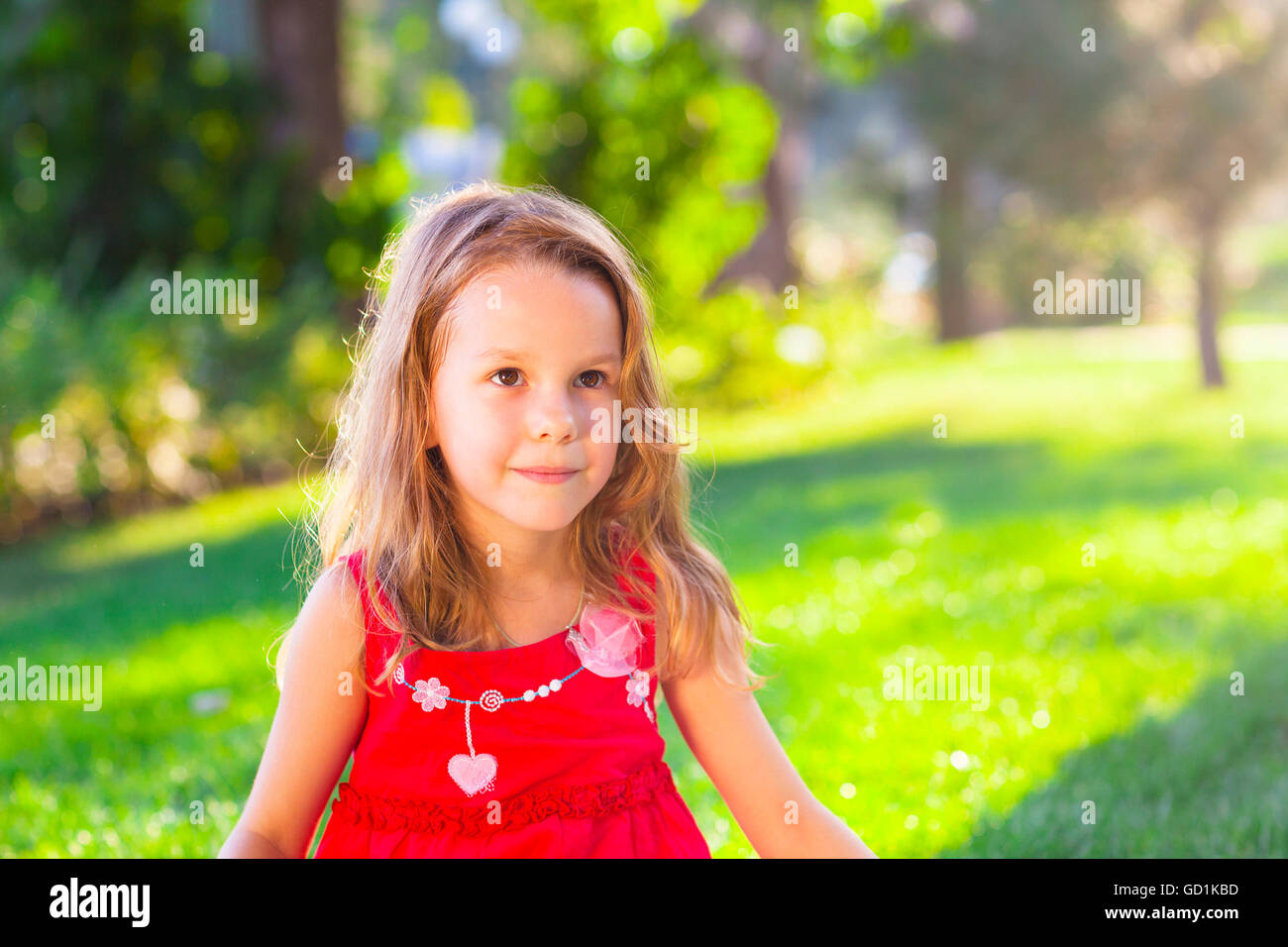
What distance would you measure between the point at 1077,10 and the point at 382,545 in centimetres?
1602

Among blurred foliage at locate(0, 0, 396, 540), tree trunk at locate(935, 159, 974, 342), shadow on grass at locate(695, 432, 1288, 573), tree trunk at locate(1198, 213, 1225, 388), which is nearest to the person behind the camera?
shadow on grass at locate(695, 432, 1288, 573)

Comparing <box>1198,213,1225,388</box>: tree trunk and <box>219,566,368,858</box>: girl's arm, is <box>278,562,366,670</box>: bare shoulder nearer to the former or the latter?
<box>219,566,368,858</box>: girl's arm

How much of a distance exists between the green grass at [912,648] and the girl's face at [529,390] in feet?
3.83

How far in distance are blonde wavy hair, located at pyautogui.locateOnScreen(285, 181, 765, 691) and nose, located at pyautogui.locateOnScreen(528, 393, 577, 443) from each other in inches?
7.8

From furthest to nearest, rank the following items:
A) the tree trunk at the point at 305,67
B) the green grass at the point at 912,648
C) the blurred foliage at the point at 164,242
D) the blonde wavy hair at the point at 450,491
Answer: the tree trunk at the point at 305,67 < the blurred foliage at the point at 164,242 < the green grass at the point at 912,648 < the blonde wavy hair at the point at 450,491

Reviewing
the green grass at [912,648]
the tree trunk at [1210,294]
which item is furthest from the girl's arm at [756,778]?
the tree trunk at [1210,294]

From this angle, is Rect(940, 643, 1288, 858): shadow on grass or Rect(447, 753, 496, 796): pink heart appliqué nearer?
Rect(447, 753, 496, 796): pink heart appliqué

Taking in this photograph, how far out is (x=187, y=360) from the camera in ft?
26.7

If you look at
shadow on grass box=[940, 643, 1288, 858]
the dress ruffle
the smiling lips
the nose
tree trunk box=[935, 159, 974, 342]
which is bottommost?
shadow on grass box=[940, 643, 1288, 858]

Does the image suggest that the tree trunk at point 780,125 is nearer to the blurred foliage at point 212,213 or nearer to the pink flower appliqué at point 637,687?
the blurred foliage at point 212,213

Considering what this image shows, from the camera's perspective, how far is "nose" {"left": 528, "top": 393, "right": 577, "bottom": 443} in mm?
1957

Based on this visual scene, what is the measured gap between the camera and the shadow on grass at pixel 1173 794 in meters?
2.81

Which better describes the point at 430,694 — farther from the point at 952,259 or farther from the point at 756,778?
the point at 952,259

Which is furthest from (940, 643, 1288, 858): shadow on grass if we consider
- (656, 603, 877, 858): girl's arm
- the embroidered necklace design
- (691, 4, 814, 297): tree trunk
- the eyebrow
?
(691, 4, 814, 297): tree trunk
